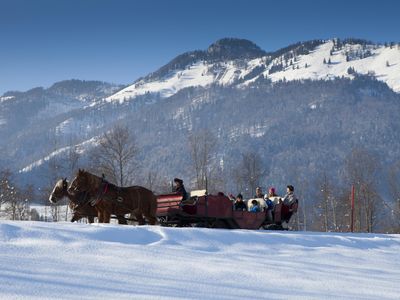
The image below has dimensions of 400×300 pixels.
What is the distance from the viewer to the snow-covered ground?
5.48 meters

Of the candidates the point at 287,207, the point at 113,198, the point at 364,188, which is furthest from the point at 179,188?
the point at 364,188

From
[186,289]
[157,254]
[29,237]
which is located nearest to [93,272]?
[186,289]

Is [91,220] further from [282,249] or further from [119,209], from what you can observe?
[282,249]

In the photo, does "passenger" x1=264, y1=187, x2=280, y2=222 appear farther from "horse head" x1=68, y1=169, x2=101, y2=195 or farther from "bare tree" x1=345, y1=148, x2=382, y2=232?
"bare tree" x1=345, y1=148, x2=382, y2=232

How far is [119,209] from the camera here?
46.6 feet

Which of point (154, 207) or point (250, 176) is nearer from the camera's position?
point (154, 207)

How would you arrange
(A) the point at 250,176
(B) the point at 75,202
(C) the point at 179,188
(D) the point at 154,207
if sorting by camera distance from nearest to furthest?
(B) the point at 75,202 → (D) the point at 154,207 → (C) the point at 179,188 → (A) the point at 250,176

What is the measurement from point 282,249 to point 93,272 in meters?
4.76

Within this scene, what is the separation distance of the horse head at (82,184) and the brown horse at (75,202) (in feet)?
0.44

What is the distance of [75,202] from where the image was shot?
533 inches

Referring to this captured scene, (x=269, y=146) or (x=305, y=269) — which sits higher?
(x=269, y=146)

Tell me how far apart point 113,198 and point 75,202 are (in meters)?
0.94

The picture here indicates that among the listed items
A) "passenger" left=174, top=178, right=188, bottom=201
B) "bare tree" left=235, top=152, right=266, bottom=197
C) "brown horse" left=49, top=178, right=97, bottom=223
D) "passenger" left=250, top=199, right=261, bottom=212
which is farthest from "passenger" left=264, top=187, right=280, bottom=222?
"bare tree" left=235, top=152, right=266, bottom=197

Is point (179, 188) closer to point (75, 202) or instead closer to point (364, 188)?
point (75, 202)
